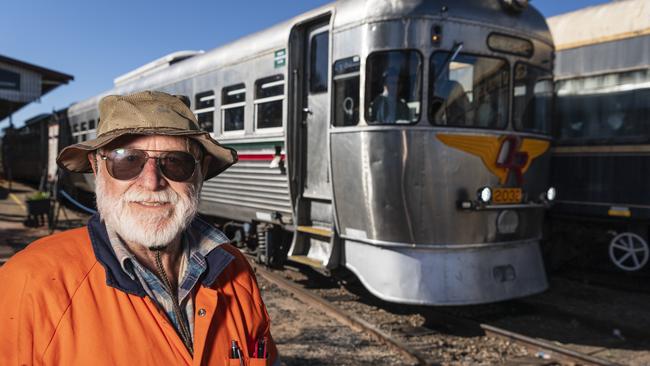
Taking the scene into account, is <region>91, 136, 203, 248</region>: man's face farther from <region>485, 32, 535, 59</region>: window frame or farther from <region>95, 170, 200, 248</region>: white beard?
<region>485, 32, 535, 59</region>: window frame

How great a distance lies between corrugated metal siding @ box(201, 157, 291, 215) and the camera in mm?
6992

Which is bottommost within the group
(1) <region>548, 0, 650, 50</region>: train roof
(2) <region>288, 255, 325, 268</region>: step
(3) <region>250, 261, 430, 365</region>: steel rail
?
(3) <region>250, 261, 430, 365</region>: steel rail

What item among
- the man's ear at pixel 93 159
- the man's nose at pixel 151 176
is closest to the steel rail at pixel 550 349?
the man's nose at pixel 151 176

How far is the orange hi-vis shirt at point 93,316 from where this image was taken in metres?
1.55

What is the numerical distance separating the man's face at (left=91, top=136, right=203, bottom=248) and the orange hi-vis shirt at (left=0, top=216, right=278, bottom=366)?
93 mm

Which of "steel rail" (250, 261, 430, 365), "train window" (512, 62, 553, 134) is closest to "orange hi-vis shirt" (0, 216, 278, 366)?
"steel rail" (250, 261, 430, 365)

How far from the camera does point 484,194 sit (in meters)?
5.57

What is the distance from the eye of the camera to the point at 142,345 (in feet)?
5.42

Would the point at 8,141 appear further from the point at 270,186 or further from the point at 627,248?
the point at 627,248

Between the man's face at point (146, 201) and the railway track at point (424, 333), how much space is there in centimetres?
331

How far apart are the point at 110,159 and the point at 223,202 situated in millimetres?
6546

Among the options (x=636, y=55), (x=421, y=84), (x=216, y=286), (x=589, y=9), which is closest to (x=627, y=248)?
(x=636, y=55)

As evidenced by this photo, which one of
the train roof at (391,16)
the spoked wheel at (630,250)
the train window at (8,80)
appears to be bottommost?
the spoked wheel at (630,250)

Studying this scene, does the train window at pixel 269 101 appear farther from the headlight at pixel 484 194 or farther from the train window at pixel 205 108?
the headlight at pixel 484 194
